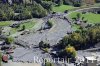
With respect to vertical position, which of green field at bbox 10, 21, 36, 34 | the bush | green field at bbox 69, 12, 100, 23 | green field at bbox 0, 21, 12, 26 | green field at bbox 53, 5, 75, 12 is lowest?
green field at bbox 0, 21, 12, 26

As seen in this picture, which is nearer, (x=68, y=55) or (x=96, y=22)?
(x=68, y=55)

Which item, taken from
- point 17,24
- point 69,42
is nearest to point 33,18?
point 17,24

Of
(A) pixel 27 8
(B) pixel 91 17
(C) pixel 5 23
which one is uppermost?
(A) pixel 27 8

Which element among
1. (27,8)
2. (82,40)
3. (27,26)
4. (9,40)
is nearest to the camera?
(82,40)

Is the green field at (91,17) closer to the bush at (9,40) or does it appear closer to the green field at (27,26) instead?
the green field at (27,26)

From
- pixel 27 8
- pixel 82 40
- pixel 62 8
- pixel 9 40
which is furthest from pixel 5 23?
pixel 82 40

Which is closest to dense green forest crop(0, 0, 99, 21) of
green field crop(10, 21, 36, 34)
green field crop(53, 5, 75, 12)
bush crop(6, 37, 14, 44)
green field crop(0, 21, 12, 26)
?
green field crop(53, 5, 75, 12)

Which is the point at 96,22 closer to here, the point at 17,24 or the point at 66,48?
the point at 17,24

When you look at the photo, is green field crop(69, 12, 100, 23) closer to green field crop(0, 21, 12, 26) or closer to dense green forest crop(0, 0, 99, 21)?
dense green forest crop(0, 0, 99, 21)

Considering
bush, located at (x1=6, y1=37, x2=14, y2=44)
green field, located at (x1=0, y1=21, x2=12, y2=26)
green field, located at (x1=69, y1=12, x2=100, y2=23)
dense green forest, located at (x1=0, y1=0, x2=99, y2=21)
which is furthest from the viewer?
dense green forest, located at (x1=0, y1=0, x2=99, y2=21)

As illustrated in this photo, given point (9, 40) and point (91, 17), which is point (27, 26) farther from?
point (91, 17)

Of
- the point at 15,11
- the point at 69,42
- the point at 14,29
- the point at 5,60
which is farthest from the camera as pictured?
the point at 15,11
